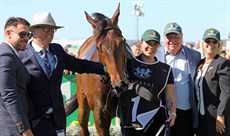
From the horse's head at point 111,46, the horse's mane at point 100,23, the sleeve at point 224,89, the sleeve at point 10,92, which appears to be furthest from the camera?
the horse's mane at point 100,23

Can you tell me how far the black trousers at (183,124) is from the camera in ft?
14.8

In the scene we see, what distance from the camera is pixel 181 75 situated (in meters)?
4.46

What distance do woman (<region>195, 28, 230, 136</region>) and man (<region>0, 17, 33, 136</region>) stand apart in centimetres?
210

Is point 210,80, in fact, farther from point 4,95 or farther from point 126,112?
point 4,95

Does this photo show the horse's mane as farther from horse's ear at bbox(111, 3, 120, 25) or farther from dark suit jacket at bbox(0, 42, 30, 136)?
dark suit jacket at bbox(0, 42, 30, 136)

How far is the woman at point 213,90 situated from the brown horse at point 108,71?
3.17 ft

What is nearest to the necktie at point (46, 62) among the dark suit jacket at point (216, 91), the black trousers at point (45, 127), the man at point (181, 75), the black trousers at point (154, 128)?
the black trousers at point (45, 127)

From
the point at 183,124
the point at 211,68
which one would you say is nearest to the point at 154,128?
the point at 183,124

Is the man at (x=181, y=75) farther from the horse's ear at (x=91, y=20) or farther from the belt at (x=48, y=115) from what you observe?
the belt at (x=48, y=115)

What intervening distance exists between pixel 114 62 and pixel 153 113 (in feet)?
2.25

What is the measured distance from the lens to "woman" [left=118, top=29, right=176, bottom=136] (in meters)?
4.08

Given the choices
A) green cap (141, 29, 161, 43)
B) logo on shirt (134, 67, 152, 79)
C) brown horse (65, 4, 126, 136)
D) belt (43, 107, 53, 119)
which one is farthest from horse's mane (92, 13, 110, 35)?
belt (43, 107, 53, 119)

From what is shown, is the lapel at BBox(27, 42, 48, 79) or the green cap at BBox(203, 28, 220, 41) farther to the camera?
the green cap at BBox(203, 28, 220, 41)

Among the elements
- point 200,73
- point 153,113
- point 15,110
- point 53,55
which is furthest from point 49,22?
point 200,73
